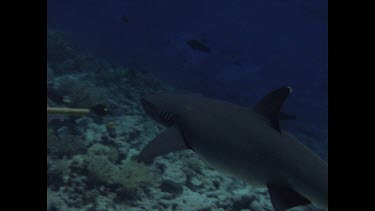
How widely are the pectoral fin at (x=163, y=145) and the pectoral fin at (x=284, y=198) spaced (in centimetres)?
120

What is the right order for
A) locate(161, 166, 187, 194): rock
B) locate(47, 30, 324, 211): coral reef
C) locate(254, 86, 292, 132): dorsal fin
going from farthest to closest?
locate(161, 166, 187, 194): rock
locate(47, 30, 324, 211): coral reef
locate(254, 86, 292, 132): dorsal fin

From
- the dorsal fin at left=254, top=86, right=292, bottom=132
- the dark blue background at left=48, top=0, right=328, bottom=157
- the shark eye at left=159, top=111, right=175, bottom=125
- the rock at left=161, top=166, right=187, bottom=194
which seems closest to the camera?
the dorsal fin at left=254, top=86, right=292, bottom=132

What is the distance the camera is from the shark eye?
423 centimetres

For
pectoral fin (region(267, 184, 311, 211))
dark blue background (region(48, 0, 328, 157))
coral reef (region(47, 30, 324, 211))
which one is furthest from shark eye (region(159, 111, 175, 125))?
dark blue background (region(48, 0, 328, 157))

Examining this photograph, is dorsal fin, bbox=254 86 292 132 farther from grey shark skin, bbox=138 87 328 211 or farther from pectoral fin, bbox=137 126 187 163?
pectoral fin, bbox=137 126 187 163

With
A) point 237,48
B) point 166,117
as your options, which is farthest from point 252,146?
point 237,48

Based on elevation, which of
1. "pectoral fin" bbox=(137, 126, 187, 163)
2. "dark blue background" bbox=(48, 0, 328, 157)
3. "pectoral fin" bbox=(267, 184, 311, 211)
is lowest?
"pectoral fin" bbox=(267, 184, 311, 211)

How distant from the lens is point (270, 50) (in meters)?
30.5

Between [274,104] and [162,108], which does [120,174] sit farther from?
[274,104]

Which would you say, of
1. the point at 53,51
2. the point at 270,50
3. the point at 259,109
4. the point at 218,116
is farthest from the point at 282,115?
the point at 270,50
